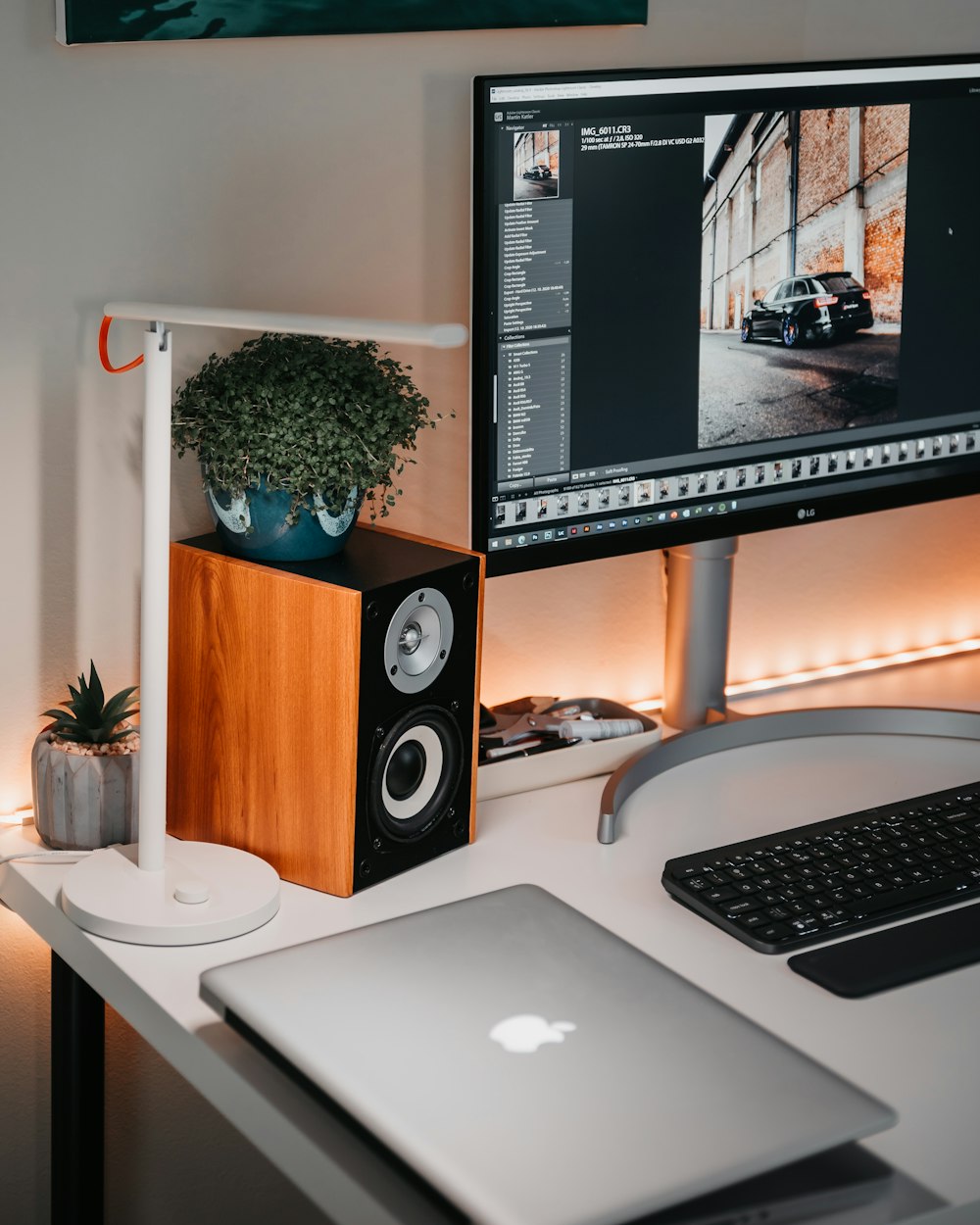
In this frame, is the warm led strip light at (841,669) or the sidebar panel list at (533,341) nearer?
the sidebar panel list at (533,341)

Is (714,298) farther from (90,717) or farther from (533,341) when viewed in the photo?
(90,717)

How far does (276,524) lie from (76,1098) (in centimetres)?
50

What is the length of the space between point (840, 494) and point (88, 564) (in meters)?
0.68

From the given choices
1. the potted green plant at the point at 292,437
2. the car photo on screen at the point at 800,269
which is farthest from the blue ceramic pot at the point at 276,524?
the car photo on screen at the point at 800,269

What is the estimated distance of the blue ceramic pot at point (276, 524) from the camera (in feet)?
3.69

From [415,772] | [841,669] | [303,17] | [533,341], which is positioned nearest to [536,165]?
[533,341]

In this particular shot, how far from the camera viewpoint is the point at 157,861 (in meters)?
1.09

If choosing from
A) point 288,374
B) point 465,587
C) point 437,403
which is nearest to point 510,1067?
point 465,587

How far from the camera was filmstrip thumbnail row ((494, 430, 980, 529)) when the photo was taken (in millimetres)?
1232

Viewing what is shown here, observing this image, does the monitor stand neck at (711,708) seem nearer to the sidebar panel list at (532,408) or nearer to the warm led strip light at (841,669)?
the warm led strip light at (841,669)

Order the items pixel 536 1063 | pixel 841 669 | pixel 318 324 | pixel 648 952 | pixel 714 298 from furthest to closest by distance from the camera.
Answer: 1. pixel 841 669
2. pixel 714 298
3. pixel 648 952
4. pixel 318 324
5. pixel 536 1063

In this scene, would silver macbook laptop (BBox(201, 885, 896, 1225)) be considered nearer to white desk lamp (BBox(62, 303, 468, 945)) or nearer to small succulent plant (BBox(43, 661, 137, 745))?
white desk lamp (BBox(62, 303, 468, 945))

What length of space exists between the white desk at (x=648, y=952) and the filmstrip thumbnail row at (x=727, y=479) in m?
0.25

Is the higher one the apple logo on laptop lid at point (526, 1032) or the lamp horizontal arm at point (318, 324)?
the lamp horizontal arm at point (318, 324)
